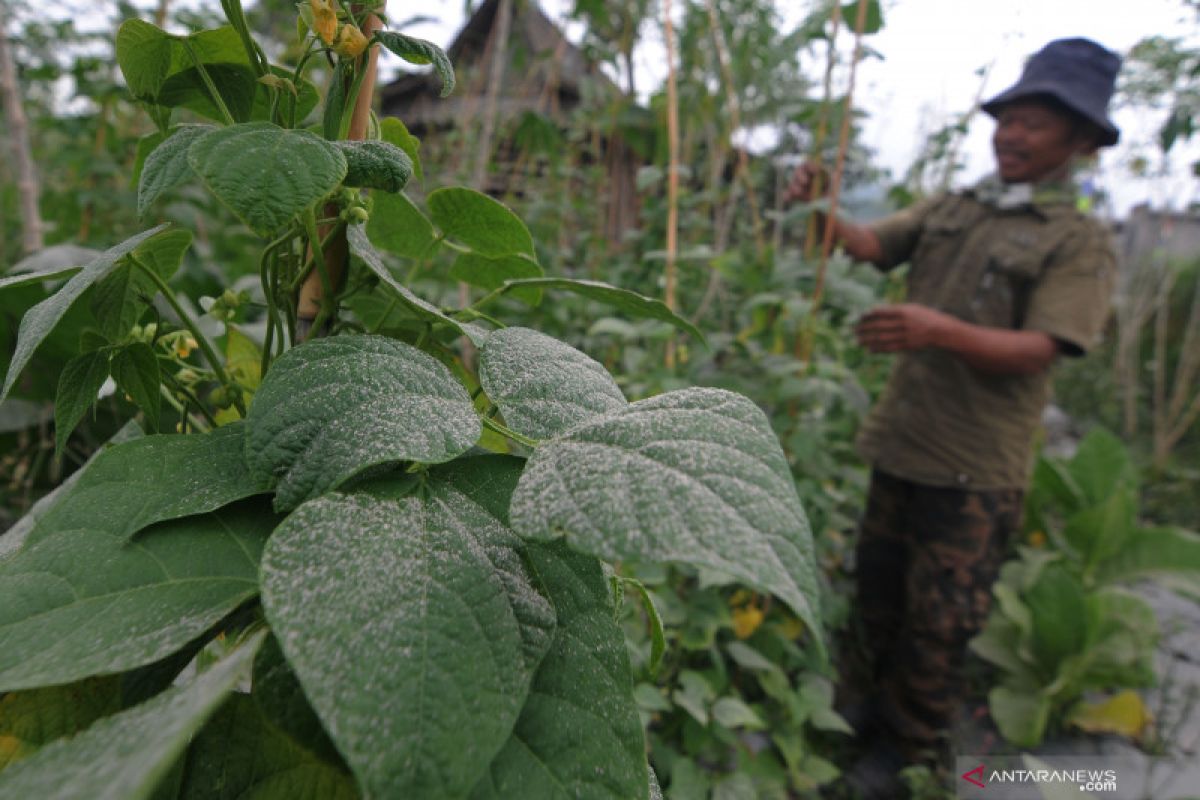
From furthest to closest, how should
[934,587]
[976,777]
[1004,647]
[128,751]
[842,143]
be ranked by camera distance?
[1004,647]
[934,587]
[976,777]
[842,143]
[128,751]

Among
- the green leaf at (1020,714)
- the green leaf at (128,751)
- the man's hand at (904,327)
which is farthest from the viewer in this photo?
the green leaf at (1020,714)

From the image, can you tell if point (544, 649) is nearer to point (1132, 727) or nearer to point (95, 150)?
point (95, 150)

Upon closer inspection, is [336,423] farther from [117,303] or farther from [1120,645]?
[1120,645]

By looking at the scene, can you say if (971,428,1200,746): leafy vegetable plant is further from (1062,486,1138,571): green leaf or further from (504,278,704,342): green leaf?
(504,278,704,342): green leaf

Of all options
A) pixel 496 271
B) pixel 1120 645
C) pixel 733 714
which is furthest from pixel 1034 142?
pixel 496 271

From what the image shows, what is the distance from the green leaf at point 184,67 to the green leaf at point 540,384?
0.22 meters

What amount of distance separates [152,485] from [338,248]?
6.2 inches

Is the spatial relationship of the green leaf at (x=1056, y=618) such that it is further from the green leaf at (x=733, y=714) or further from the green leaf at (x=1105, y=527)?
the green leaf at (x=733, y=714)

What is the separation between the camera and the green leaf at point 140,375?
358 mm

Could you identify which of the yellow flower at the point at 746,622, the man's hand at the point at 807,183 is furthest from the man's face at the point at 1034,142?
the yellow flower at the point at 746,622

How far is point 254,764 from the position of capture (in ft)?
0.91

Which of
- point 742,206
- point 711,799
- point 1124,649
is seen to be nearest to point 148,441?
point 711,799

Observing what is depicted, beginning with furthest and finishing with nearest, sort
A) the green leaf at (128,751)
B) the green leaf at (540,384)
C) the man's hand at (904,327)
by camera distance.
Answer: the man's hand at (904,327) < the green leaf at (540,384) < the green leaf at (128,751)

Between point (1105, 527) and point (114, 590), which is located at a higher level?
point (114, 590)
